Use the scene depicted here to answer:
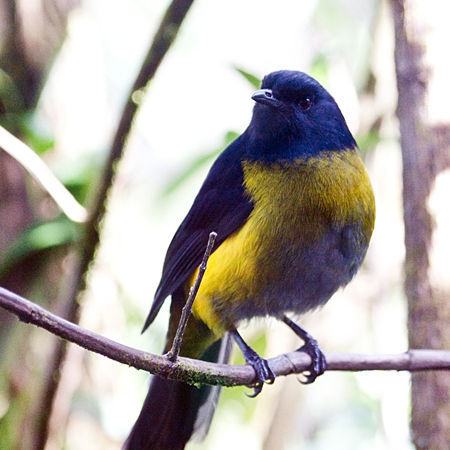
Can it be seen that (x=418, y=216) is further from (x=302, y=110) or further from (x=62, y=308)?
(x=62, y=308)

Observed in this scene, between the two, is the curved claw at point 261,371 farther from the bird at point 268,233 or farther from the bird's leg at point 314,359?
the bird's leg at point 314,359

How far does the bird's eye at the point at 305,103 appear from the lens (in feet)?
10.0

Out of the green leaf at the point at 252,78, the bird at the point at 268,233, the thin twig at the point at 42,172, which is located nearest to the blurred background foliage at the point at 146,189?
the green leaf at the point at 252,78

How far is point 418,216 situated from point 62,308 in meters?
1.89

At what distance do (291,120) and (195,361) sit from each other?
142 centimetres

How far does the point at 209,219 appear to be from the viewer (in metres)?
3.11

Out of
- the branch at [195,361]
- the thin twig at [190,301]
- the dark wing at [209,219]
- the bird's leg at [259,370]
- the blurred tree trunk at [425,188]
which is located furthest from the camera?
the dark wing at [209,219]

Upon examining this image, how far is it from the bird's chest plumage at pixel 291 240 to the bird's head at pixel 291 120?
0.08 meters

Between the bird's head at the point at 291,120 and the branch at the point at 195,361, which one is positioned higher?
the bird's head at the point at 291,120

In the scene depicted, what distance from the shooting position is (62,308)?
10.4 feet

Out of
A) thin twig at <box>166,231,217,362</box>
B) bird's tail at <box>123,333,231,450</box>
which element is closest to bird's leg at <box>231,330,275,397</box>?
bird's tail at <box>123,333,231,450</box>

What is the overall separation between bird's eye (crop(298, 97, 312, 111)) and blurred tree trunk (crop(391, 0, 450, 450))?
1.70ft

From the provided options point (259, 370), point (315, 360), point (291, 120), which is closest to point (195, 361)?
point (259, 370)

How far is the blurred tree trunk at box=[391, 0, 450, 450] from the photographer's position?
9.39 feet
